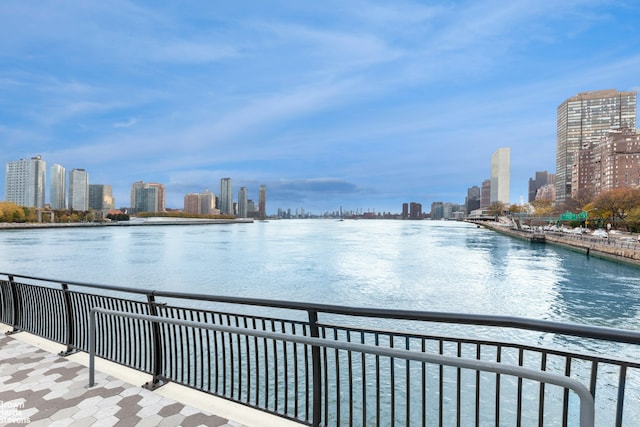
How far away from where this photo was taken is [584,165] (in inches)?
5925

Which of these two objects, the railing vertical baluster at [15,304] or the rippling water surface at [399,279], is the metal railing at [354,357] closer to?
the railing vertical baluster at [15,304]

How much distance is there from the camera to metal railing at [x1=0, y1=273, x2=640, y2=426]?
2428 mm

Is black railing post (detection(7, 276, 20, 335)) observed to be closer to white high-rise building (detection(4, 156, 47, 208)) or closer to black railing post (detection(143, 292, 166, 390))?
black railing post (detection(143, 292, 166, 390))

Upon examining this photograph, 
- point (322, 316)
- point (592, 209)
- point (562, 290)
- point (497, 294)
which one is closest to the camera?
point (322, 316)

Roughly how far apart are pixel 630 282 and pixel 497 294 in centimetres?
1357

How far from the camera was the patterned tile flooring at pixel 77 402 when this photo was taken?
362cm

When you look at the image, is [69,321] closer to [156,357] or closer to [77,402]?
[77,402]

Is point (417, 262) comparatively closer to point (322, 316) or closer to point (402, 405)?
point (322, 316)

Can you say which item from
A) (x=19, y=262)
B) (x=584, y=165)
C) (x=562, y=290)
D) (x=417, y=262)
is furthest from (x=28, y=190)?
(x=584, y=165)

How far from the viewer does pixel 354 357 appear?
471 inches

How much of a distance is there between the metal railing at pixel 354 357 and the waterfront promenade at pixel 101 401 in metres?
0.21

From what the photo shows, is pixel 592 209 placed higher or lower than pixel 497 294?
higher

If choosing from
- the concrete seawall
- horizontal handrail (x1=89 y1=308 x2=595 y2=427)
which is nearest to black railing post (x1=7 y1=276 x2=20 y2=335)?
horizontal handrail (x1=89 y1=308 x2=595 y2=427)

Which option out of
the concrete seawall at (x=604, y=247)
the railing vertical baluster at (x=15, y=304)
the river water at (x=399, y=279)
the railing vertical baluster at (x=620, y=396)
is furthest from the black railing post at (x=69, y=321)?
the concrete seawall at (x=604, y=247)
